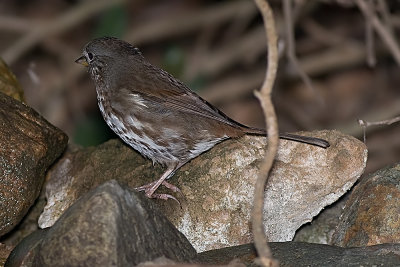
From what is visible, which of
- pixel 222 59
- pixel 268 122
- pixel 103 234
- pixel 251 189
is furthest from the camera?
pixel 222 59

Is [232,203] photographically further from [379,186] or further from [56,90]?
[56,90]

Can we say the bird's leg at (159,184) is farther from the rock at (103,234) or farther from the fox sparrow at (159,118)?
the rock at (103,234)

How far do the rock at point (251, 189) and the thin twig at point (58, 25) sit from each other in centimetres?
310

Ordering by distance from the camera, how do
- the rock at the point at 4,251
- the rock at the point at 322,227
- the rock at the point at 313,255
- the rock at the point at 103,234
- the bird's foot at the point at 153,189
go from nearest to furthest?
the rock at the point at 103,234
the rock at the point at 313,255
the rock at the point at 4,251
the bird's foot at the point at 153,189
the rock at the point at 322,227

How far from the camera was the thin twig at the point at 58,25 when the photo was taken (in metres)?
7.62

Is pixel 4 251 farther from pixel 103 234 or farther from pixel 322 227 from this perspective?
pixel 322 227

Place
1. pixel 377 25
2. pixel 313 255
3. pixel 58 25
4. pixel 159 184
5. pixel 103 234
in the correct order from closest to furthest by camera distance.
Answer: pixel 103 234 → pixel 313 255 → pixel 159 184 → pixel 377 25 → pixel 58 25

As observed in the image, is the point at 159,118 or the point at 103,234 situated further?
the point at 159,118

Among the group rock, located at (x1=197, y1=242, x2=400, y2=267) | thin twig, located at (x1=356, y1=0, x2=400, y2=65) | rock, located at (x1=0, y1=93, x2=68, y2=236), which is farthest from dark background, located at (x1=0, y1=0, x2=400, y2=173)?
rock, located at (x1=197, y1=242, x2=400, y2=267)

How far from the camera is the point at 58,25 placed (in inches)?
301

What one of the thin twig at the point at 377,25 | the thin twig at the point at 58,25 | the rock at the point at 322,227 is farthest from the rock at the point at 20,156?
the thin twig at the point at 58,25

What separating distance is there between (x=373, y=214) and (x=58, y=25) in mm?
4136

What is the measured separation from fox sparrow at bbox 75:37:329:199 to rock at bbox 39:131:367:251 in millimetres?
136

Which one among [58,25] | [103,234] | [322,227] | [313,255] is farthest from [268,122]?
[58,25]
